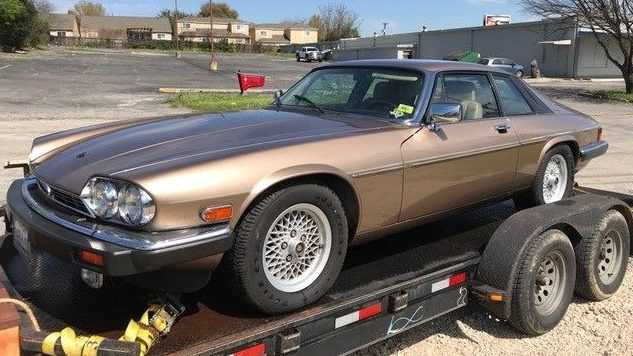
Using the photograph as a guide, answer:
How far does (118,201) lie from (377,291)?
1.30 meters

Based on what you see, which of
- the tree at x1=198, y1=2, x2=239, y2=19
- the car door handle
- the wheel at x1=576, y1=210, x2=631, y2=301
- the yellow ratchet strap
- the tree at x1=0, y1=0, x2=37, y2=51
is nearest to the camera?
the yellow ratchet strap

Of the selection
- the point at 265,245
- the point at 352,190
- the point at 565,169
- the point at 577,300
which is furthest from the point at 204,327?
the point at 565,169

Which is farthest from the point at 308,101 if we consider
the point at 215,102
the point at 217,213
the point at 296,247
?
the point at 215,102

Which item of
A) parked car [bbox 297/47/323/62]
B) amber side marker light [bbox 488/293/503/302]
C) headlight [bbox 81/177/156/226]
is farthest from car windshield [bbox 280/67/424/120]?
parked car [bbox 297/47/323/62]

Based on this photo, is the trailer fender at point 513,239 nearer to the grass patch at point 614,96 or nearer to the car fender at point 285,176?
the car fender at point 285,176

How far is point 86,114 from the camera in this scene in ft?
51.0

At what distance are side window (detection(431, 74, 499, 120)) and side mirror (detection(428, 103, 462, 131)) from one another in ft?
0.39

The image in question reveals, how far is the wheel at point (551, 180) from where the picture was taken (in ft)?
14.7

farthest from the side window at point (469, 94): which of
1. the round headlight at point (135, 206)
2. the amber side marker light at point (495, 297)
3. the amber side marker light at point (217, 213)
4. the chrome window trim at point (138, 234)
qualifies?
the round headlight at point (135, 206)

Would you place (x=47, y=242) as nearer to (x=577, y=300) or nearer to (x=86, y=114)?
(x=577, y=300)

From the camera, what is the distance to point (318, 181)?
9.84ft

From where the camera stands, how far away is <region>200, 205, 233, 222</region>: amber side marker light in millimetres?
2512

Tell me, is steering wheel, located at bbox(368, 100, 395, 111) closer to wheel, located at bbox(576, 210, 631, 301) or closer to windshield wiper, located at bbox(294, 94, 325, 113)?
windshield wiper, located at bbox(294, 94, 325, 113)

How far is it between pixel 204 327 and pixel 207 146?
857 millimetres
